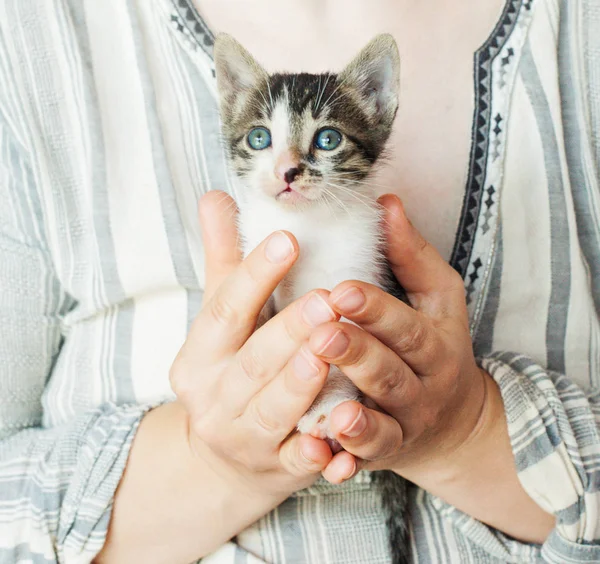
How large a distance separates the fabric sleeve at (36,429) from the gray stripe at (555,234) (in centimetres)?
74

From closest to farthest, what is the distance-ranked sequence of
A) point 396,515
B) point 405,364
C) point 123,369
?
point 405,364
point 396,515
point 123,369

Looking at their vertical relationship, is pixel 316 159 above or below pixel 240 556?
above

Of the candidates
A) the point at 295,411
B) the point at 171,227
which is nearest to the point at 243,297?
the point at 295,411

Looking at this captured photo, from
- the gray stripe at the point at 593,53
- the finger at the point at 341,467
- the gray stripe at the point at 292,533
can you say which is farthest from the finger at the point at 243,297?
the gray stripe at the point at 593,53

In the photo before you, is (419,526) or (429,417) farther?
(419,526)

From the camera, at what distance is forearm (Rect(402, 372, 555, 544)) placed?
3.13ft

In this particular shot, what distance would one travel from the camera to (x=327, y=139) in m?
0.78

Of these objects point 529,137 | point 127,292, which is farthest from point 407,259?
point 127,292

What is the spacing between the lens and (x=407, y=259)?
89 cm

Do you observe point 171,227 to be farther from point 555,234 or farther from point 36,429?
point 555,234

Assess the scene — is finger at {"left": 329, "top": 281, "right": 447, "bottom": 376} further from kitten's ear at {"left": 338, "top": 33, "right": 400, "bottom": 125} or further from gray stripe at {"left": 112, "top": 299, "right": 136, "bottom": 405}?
gray stripe at {"left": 112, "top": 299, "right": 136, "bottom": 405}

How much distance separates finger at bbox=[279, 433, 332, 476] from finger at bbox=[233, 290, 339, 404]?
0.08m

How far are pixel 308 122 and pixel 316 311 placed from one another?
0.25 meters

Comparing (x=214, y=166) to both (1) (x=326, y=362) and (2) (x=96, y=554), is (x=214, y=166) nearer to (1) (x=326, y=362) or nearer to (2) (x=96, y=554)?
(1) (x=326, y=362)
